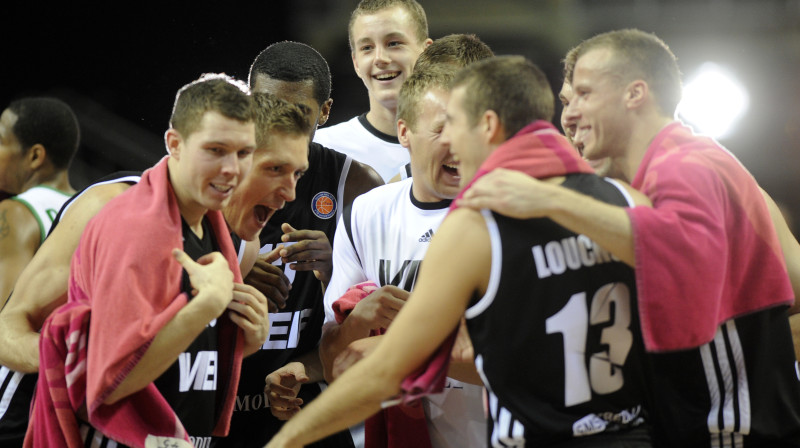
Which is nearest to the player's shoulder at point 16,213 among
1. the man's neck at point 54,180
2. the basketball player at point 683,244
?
the man's neck at point 54,180

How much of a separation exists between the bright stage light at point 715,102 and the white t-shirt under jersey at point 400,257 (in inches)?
177

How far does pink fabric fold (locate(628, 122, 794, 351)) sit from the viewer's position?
2117 millimetres

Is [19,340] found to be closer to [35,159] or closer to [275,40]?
[35,159]

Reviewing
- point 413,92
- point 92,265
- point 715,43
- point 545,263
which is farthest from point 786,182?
point 92,265

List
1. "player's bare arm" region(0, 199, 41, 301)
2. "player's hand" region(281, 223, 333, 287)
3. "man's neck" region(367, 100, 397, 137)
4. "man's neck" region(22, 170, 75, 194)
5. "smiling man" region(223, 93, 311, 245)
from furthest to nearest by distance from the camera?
"man's neck" region(22, 170, 75, 194), "man's neck" region(367, 100, 397, 137), "player's bare arm" region(0, 199, 41, 301), "player's hand" region(281, 223, 333, 287), "smiling man" region(223, 93, 311, 245)

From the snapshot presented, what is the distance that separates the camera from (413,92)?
3219mm

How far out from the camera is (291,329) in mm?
3520

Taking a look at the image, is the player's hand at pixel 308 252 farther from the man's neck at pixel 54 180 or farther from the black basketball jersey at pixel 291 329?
the man's neck at pixel 54 180

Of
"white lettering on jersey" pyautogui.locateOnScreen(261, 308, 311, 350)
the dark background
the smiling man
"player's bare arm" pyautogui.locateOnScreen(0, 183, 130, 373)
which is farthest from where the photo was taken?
the dark background

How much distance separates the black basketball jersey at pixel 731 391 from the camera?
2.35 meters

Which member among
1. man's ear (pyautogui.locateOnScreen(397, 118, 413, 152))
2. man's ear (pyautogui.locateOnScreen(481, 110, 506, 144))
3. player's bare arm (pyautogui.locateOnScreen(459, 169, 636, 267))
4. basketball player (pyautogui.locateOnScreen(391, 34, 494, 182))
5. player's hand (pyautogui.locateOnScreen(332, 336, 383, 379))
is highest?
basketball player (pyautogui.locateOnScreen(391, 34, 494, 182))

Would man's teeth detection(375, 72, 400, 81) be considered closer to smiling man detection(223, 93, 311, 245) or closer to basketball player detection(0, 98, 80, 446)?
smiling man detection(223, 93, 311, 245)

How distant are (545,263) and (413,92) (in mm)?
1289

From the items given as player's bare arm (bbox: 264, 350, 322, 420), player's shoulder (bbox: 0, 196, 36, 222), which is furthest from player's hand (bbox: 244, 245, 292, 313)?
player's shoulder (bbox: 0, 196, 36, 222)
